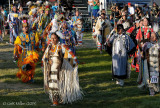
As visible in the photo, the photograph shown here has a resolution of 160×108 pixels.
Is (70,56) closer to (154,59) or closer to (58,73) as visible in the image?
(58,73)

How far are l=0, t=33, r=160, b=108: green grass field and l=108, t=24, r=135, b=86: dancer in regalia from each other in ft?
1.06

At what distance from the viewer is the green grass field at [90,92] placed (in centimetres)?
844

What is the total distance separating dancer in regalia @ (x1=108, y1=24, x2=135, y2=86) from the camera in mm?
10352

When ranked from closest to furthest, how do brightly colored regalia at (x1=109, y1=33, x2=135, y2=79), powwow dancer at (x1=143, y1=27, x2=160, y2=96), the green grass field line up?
1. the green grass field
2. powwow dancer at (x1=143, y1=27, x2=160, y2=96)
3. brightly colored regalia at (x1=109, y1=33, x2=135, y2=79)

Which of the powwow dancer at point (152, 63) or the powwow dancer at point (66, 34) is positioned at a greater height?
the powwow dancer at point (66, 34)

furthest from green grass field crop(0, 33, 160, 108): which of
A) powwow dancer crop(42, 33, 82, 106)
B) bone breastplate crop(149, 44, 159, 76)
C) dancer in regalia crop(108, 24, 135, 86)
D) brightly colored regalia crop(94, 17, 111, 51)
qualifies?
brightly colored regalia crop(94, 17, 111, 51)

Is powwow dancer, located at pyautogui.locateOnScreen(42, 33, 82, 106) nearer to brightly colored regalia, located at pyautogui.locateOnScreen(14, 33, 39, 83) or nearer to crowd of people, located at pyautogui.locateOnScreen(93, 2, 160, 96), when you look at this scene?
crowd of people, located at pyautogui.locateOnScreen(93, 2, 160, 96)

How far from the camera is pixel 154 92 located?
9.12 meters

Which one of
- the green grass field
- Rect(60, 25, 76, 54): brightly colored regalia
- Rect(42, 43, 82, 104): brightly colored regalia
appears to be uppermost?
Rect(60, 25, 76, 54): brightly colored regalia

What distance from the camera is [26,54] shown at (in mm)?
11336

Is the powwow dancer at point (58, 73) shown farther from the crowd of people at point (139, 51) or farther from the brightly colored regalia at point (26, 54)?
the brightly colored regalia at point (26, 54)

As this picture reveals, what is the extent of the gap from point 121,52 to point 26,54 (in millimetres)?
2797

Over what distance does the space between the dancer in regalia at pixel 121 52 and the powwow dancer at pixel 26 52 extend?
2.26m

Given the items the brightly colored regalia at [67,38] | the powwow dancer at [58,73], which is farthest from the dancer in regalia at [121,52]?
the powwow dancer at [58,73]
